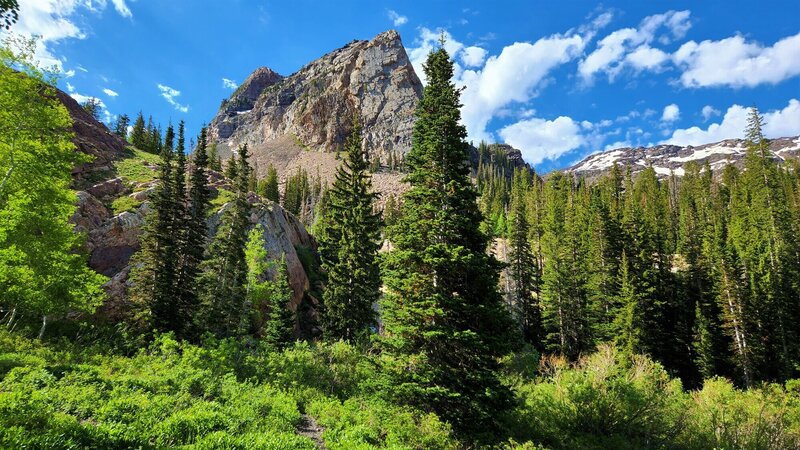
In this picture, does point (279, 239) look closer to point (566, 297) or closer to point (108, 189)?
point (108, 189)

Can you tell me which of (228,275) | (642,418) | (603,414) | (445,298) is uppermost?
(228,275)

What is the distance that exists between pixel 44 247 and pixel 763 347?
60288 millimetres

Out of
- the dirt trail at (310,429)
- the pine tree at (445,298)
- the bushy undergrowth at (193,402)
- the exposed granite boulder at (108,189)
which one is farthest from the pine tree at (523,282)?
the exposed granite boulder at (108,189)

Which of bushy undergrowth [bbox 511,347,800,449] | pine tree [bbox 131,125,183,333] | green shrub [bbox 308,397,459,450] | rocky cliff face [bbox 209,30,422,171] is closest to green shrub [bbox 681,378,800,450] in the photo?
bushy undergrowth [bbox 511,347,800,449]

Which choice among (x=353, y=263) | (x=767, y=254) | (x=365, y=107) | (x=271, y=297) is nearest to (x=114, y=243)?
(x=271, y=297)

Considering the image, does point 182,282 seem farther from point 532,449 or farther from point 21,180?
point 532,449

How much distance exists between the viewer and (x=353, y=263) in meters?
29.8

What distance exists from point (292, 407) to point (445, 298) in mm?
7855

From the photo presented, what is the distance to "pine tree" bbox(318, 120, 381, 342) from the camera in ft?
96.1

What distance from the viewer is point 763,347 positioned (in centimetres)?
3941

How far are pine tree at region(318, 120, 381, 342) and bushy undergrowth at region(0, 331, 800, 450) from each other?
6.24 meters

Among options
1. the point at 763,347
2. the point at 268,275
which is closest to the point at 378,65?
the point at 268,275

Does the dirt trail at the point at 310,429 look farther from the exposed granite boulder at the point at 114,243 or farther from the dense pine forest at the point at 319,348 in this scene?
the exposed granite boulder at the point at 114,243

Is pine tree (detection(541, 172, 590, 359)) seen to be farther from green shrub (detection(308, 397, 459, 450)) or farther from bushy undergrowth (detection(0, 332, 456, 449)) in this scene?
green shrub (detection(308, 397, 459, 450))
